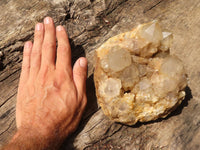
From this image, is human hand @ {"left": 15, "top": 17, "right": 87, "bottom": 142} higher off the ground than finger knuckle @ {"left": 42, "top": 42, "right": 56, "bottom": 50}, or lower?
lower

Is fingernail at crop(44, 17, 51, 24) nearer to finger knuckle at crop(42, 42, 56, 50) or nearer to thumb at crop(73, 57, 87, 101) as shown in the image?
finger knuckle at crop(42, 42, 56, 50)

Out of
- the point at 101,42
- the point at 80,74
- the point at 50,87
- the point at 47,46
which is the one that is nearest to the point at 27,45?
the point at 47,46

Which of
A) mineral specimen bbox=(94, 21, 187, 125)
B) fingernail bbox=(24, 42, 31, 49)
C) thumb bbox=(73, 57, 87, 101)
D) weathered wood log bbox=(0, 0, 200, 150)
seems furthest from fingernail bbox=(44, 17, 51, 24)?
mineral specimen bbox=(94, 21, 187, 125)

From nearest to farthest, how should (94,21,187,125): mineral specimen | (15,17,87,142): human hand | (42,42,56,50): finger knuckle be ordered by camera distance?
(94,21,187,125): mineral specimen < (15,17,87,142): human hand < (42,42,56,50): finger knuckle

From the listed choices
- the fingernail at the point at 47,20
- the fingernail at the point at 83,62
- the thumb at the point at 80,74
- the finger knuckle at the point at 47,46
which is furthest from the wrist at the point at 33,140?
the fingernail at the point at 47,20

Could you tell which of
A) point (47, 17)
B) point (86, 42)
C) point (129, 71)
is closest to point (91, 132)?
point (129, 71)

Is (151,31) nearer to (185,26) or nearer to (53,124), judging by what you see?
(185,26)

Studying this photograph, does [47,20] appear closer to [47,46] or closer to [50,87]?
[47,46]

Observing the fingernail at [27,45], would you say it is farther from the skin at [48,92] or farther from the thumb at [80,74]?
the thumb at [80,74]
